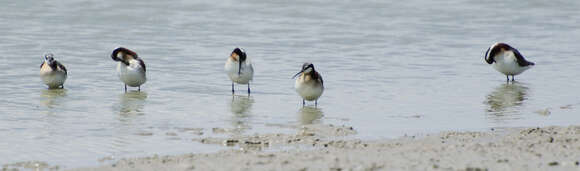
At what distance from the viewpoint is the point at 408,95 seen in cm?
1719

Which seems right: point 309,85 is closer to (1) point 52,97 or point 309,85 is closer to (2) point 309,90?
(2) point 309,90

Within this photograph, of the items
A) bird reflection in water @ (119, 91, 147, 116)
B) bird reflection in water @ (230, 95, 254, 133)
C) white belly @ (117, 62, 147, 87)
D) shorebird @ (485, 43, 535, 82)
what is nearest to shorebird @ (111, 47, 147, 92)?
white belly @ (117, 62, 147, 87)

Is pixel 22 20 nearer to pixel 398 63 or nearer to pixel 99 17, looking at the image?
pixel 99 17

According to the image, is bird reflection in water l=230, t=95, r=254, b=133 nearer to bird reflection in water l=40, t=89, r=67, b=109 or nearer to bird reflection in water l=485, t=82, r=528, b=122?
bird reflection in water l=40, t=89, r=67, b=109

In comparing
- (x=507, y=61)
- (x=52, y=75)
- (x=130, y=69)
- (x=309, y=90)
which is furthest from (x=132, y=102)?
(x=507, y=61)

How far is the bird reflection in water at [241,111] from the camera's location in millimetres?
13742

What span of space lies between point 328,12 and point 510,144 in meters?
21.7

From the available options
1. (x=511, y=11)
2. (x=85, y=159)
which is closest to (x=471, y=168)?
(x=85, y=159)

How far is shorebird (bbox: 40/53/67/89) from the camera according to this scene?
1816 cm

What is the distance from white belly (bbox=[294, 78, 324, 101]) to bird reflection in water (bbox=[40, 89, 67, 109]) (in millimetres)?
4027

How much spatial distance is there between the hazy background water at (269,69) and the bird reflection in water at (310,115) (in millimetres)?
46

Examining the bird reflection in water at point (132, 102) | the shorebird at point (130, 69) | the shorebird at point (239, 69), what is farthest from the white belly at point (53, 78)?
the shorebird at point (239, 69)

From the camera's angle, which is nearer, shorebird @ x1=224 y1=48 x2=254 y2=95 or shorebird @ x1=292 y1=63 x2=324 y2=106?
shorebird @ x1=292 y1=63 x2=324 y2=106

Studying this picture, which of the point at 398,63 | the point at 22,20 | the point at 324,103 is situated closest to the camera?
the point at 324,103
